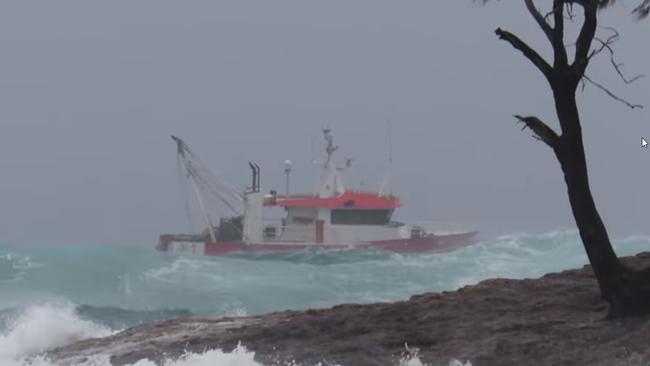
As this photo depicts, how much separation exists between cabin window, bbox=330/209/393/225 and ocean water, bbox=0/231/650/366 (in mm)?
2824

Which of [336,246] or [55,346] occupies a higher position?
[336,246]

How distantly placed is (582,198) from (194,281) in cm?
3220

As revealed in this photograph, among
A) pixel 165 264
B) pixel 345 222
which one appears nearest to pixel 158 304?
pixel 165 264

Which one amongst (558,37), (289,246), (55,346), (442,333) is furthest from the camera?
(289,246)

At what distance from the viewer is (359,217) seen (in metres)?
64.2

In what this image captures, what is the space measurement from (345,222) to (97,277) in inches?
905

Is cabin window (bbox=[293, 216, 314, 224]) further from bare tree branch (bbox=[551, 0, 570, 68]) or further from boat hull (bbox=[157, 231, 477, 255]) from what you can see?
bare tree branch (bbox=[551, 0, 570, 68])

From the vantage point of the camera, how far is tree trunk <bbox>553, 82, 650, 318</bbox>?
34.2 ft

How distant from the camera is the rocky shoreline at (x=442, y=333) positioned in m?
9.70

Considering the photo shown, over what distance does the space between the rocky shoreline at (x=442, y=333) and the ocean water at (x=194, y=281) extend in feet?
8.27

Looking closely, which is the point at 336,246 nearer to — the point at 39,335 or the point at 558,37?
the point at 39,335

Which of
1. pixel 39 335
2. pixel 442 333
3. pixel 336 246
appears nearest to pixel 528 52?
pixel 442 333

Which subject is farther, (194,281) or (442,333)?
(194,281)

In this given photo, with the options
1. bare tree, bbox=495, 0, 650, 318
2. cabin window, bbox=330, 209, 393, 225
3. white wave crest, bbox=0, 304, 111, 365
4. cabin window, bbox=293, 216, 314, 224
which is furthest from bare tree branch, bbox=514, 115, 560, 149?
cabin window, bbox=293, 216, 314, 224
